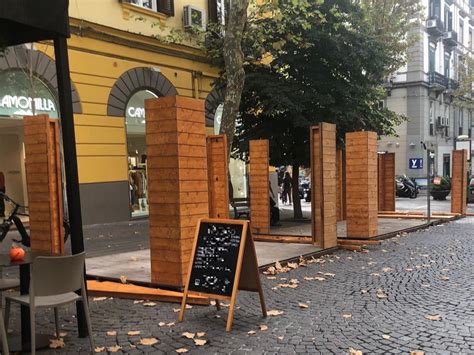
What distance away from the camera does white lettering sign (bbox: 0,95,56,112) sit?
1310cm

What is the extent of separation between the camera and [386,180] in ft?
57.5

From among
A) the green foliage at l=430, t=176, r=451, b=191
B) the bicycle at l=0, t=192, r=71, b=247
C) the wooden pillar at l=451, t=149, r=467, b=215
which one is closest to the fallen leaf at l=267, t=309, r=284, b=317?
the bicycle at l=0, t=192, r=71, b=247

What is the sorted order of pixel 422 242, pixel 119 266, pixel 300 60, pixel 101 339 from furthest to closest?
pixel 300 60, pixel 422 242, pixel 119 266, pixel 101 339

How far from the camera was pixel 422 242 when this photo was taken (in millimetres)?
11047

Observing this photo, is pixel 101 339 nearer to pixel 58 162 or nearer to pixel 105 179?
pixel 58 162

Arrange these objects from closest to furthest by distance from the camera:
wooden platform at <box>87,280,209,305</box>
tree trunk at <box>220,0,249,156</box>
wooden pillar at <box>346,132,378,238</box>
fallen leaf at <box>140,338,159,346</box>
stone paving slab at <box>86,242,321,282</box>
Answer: fallen leaf at <box>140,338,159,346</box>
wooden platform at <box>87,280,209,305</box>
stone paving slab at <box>86,242,321,282</box>
tree trunk at <box>220,0,249,156</box>
wooden pillar at <box>346,132,378,238</box>

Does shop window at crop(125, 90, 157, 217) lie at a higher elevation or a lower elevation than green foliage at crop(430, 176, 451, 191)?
higher

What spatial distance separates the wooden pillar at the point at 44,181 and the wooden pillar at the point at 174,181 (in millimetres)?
2500

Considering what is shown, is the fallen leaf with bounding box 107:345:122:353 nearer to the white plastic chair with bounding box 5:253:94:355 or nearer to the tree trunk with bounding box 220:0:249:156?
the white plastic chair with bounding box 5:253:94:355

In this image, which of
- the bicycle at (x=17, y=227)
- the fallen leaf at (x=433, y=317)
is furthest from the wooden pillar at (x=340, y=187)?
the fallen leaf at (x=433, y=317)

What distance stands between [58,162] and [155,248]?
9.49 feet

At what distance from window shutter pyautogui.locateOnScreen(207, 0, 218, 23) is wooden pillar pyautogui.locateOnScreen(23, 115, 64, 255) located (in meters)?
11.8

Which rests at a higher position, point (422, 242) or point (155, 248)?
point (155, 248)

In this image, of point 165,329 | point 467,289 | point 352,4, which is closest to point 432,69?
point 352,4
